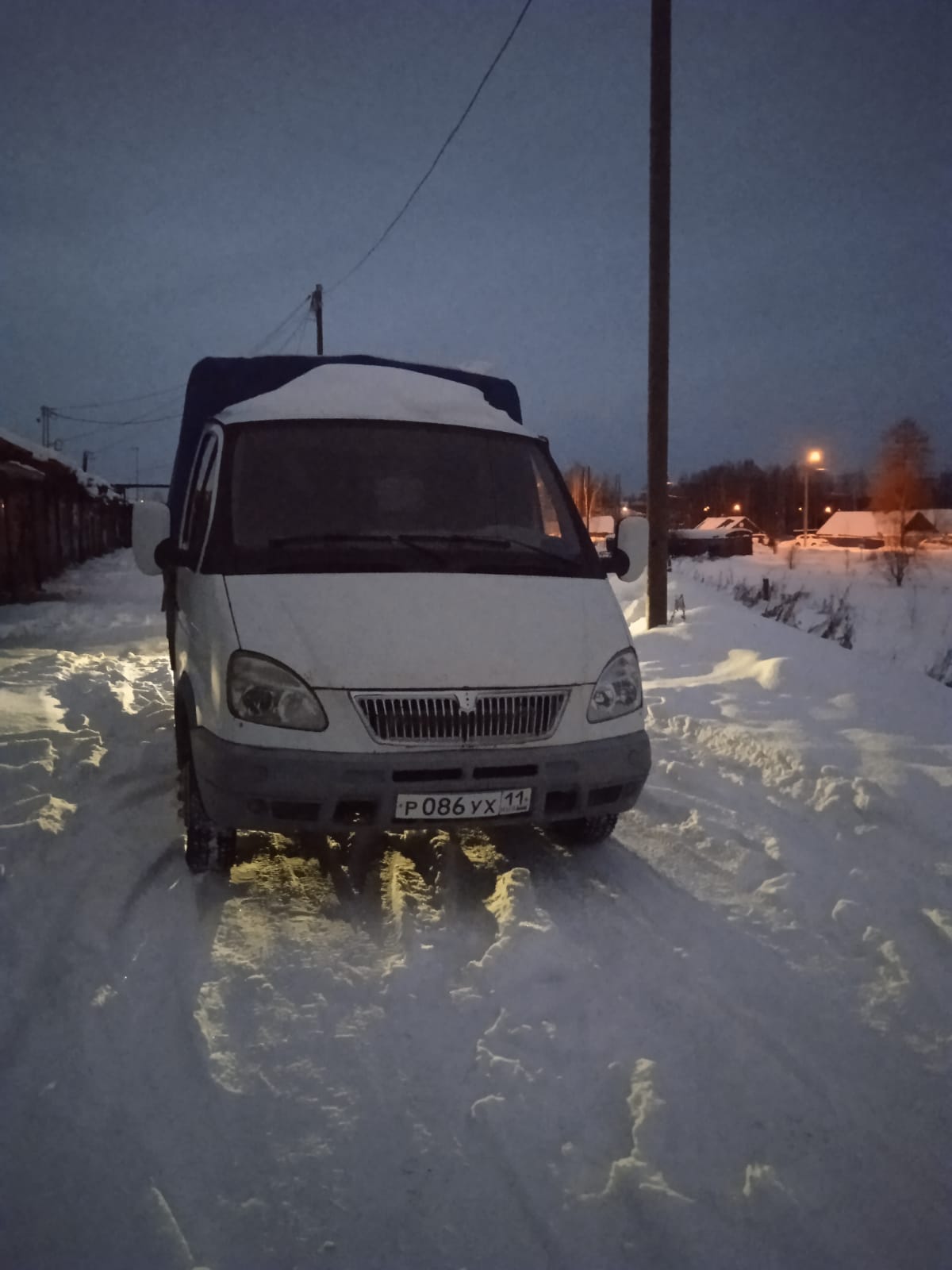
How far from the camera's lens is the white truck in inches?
141

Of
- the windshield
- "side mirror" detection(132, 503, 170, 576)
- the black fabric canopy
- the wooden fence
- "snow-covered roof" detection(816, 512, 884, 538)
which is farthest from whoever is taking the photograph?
"snow-covered roof" detection(816, 512, 884, 538)

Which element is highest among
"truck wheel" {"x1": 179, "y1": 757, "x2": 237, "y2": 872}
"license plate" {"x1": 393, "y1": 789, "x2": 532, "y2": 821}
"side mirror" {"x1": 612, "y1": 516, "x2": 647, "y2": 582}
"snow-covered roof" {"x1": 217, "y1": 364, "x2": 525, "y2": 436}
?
"snow-covered roof" {"x1": 217, "y1": 364, "x2": 525, "y2": 436}

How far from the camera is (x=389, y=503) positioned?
180 inches

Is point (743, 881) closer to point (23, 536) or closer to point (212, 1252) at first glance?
point (212, 1252)

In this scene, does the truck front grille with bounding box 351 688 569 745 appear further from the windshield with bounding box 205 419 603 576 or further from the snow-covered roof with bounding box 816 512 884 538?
the snow-covered roof with bounding box 816 512 884 538

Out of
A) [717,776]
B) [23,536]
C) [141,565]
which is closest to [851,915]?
[717,776]

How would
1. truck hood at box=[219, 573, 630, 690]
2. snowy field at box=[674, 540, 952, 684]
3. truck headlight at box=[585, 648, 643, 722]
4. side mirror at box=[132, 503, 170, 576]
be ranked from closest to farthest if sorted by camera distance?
truck hood at box=[219, 573, 630, 690] < truck headlight at box=[585, 648, 643, 722] < side mirror at box=[132, 503, 170, 576] < snowy field at box=[674, 540, 952, 684]

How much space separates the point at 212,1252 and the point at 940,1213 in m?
1.71

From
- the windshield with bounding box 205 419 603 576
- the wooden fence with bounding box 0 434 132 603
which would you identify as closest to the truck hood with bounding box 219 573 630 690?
the windshield with bounding box 205 419 603 576

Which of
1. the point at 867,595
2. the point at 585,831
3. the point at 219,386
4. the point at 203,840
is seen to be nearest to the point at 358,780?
the point at 203,840

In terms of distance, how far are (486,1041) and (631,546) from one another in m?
2.97

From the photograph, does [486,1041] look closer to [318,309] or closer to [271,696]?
[271,696]

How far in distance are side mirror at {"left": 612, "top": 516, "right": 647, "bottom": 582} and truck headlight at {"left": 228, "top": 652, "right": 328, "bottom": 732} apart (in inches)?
83.5

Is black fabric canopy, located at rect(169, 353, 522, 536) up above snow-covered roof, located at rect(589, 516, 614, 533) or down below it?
above
